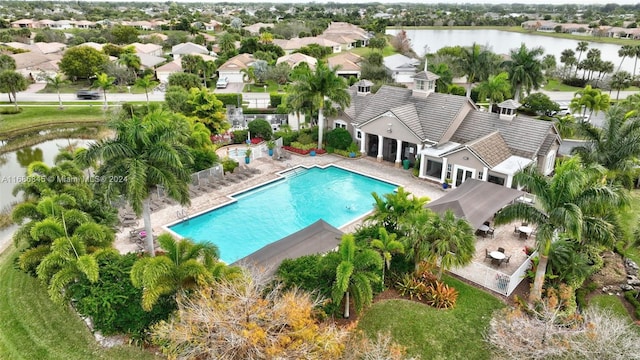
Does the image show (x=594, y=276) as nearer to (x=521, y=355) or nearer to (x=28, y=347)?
(x=521, y=355)

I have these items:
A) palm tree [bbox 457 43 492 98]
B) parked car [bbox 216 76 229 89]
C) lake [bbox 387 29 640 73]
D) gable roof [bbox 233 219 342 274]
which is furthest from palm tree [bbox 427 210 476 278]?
lake [bbox 387 29 640 73]

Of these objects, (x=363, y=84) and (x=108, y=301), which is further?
(x=363, y=84)

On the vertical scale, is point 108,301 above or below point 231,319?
below

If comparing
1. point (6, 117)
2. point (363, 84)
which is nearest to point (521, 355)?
point (363, 84)

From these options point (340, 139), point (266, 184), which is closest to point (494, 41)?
point (340, 139)

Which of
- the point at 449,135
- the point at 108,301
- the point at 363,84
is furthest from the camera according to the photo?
the point at 363,84

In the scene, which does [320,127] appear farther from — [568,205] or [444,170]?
[568,205]
